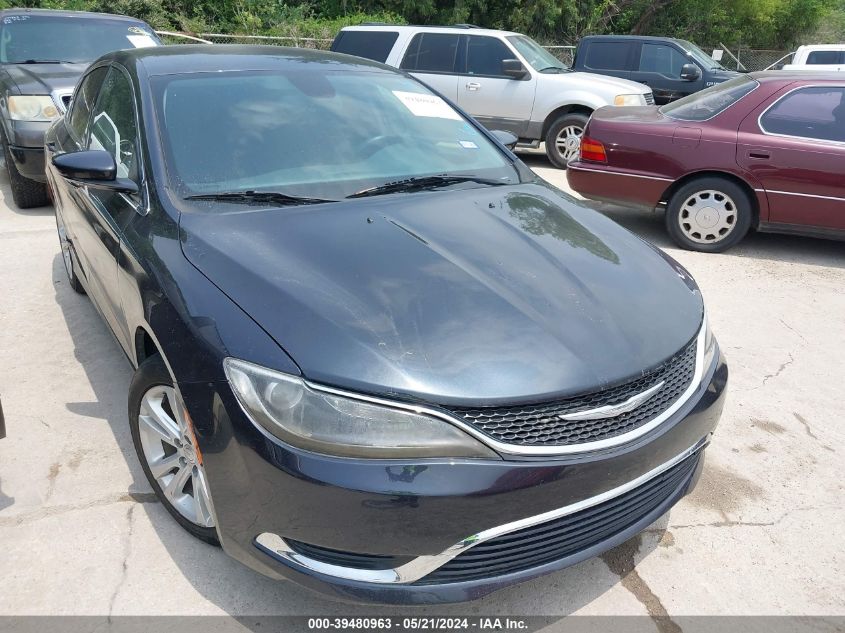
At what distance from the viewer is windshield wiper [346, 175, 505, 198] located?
9.25 feet

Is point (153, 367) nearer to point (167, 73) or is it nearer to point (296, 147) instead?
point (296, 147)

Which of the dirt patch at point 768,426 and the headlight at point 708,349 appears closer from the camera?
the headlight at point 708,349

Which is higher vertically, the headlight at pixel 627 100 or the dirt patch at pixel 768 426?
the headlight at pixel 627 100

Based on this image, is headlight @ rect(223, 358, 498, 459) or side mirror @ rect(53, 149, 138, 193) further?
side mirror @ rect(53, 149, 138, 193)

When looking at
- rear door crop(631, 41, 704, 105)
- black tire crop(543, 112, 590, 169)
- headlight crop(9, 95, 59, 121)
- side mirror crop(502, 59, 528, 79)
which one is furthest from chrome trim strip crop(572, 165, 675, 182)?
rear door crop(631, 41, 704, 105)

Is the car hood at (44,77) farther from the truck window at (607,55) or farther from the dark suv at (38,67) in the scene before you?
the truck window at (607,55)

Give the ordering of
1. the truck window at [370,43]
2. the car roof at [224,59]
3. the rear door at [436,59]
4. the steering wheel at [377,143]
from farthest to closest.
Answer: the truck window at [370,43], the rear door at [436,59], the car roof at [224,59], the steering wheel at [377,143]

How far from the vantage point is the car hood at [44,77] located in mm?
6219

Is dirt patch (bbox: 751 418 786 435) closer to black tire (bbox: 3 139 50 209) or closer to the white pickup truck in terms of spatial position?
black tire (bbox: 3 139 50 209)

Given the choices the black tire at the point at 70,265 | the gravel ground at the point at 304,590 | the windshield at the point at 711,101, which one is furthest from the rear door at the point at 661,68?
the black tire at the point at 70,265

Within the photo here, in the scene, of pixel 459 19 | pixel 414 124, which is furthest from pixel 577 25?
pixel 414 124

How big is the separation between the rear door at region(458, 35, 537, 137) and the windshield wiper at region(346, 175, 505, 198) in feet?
21.9

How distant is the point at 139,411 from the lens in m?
2.53

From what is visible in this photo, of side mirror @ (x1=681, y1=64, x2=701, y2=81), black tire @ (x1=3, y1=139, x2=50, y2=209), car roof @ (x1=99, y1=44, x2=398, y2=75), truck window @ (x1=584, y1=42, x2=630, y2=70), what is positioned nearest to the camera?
car roof @ (x1=99, y1=44, x2=398, y2=75)
